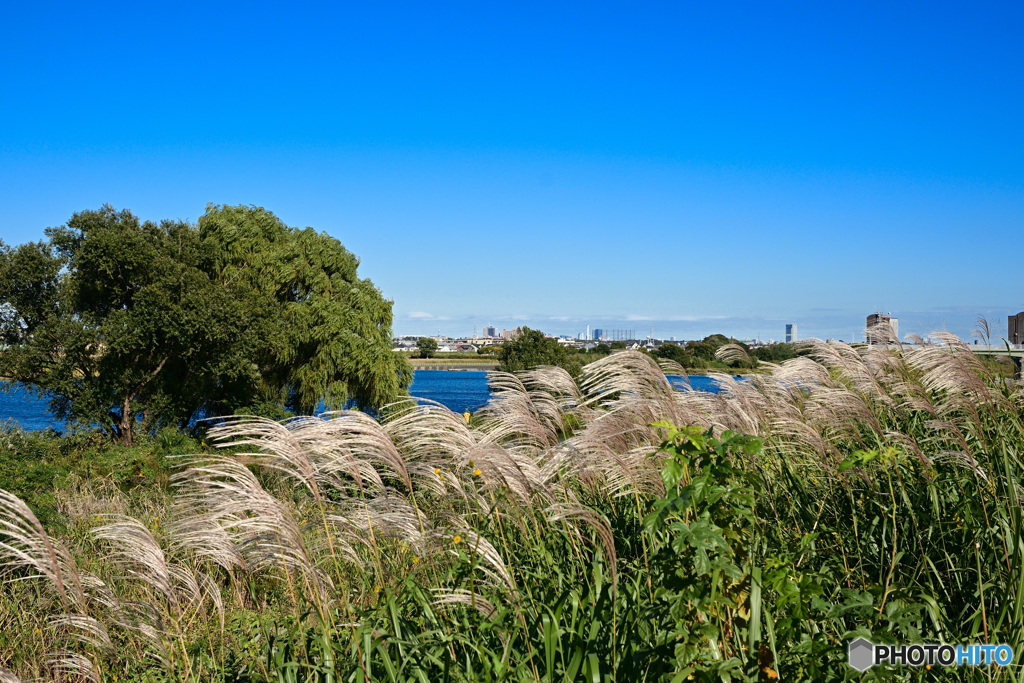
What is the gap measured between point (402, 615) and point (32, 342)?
17239 mm

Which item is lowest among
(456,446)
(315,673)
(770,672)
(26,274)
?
(315,673)

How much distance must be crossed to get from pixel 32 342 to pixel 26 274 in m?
1.74

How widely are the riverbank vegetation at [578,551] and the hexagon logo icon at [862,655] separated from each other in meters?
0.05

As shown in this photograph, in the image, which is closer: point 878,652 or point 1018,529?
point 878,652

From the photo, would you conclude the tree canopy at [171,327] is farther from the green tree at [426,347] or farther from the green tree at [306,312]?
the green tree at [426,347]

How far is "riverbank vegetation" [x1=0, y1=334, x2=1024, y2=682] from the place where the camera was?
7.52 feet

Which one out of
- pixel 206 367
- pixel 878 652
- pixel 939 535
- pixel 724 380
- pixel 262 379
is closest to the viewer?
pixel 878 652

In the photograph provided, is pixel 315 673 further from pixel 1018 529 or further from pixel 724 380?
pixel 724 380

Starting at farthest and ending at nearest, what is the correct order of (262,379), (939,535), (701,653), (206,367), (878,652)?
(262,379), (206,367), (939,535), (878,652), (701,653)

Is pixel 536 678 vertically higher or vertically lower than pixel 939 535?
lower

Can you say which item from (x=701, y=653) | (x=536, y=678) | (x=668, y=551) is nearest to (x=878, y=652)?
(x=701, y=653)

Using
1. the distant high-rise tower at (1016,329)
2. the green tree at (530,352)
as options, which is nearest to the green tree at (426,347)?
the green tree at (530,352)

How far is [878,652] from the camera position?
2324 mm

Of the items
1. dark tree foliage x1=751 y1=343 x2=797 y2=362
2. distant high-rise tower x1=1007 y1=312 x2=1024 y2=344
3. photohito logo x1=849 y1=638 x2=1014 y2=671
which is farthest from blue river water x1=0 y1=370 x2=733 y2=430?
distant high-rise tower x1=1007 y1=312 x2=1024 y2=344
